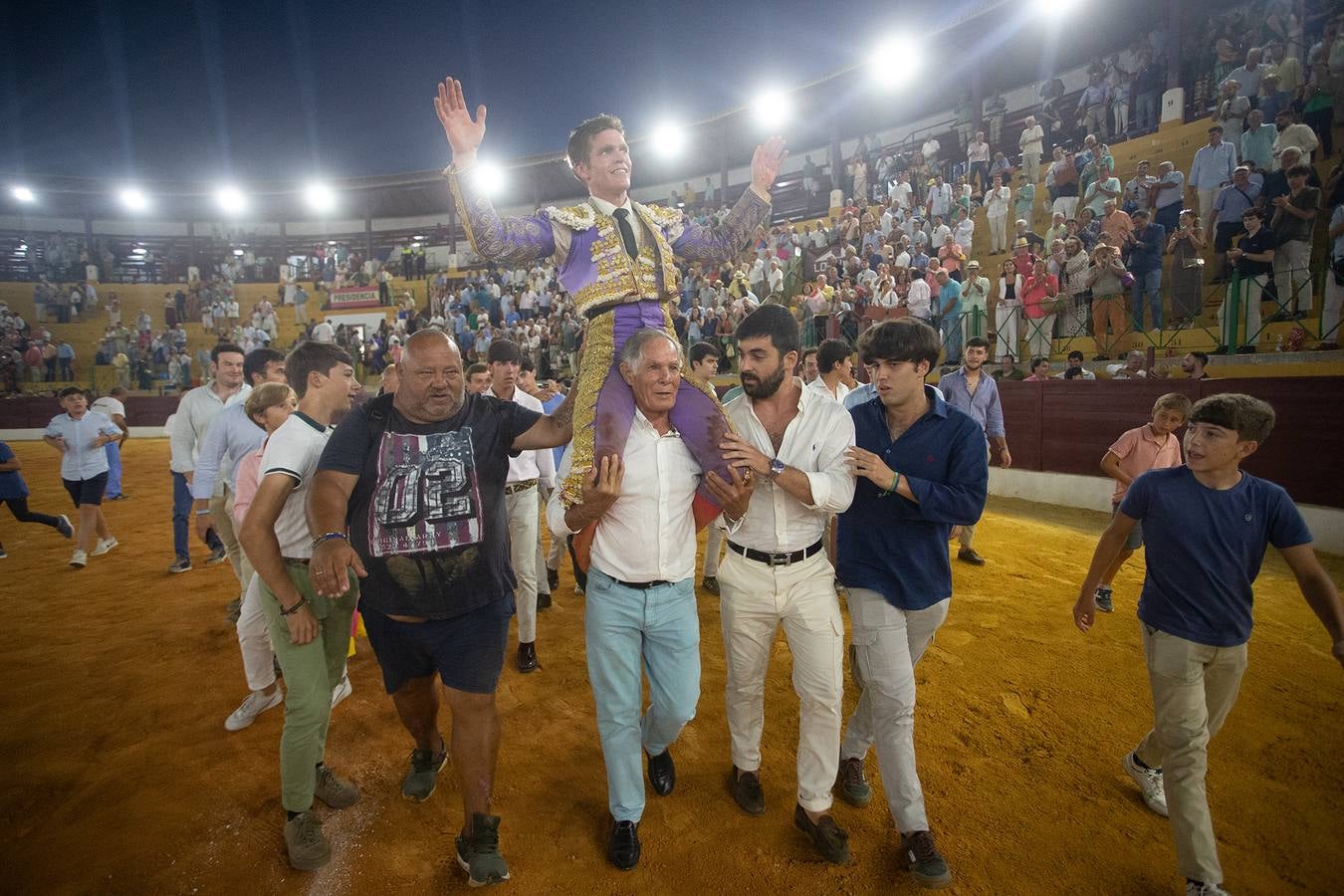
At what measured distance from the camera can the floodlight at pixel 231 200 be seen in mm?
33188

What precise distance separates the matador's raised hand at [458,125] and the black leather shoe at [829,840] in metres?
3.15

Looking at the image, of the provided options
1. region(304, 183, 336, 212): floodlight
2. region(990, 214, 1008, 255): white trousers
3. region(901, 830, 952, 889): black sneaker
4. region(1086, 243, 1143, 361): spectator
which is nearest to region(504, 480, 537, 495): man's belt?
region(901, 830, 952, 889): black sneaker

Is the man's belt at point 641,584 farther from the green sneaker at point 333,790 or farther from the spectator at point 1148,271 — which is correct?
the spectator at point 1148,271

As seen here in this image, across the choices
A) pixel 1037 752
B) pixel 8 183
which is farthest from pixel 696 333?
pixel 8 183

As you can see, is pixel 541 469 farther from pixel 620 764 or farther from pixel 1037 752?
pixel 1037 752

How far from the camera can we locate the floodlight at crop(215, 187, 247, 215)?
33188mm

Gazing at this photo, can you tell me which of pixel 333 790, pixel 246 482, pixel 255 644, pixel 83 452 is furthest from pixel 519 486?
pixel 83 452

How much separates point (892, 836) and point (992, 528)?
Result: 20.0 ft

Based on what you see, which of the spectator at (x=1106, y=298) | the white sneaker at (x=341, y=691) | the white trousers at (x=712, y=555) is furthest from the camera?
the spectator at (x=1106, y=298)

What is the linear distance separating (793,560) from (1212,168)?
1271 centimetres

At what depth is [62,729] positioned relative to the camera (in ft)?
12.1

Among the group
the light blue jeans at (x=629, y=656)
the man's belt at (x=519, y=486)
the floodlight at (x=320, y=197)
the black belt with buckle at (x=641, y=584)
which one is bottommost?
the light blue jeans at (x=629, y=656)

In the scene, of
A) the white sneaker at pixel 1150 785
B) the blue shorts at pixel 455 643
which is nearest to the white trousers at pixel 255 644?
the blue shorts at pixel 455 643

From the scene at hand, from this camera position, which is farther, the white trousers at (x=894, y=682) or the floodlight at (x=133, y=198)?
the floodlight at (x=133, y=198)
